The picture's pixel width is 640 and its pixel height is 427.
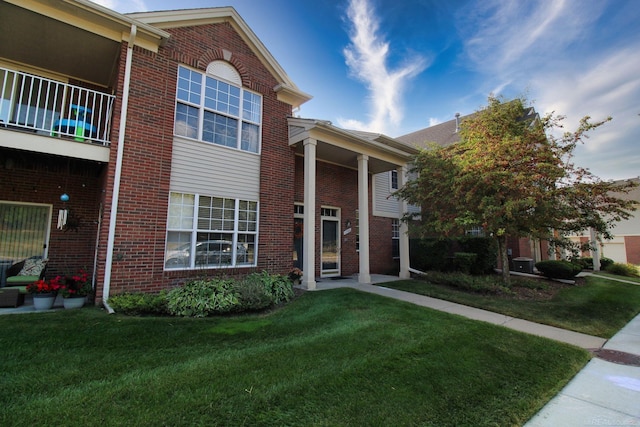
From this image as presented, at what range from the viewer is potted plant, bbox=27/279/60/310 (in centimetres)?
562

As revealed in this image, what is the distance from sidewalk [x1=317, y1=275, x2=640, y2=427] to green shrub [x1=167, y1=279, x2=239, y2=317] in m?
4.68

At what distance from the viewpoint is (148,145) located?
6633 mm

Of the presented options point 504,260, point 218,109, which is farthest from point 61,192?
point 504,260

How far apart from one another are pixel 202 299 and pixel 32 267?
4411mm

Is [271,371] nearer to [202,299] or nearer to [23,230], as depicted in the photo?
[202,299]

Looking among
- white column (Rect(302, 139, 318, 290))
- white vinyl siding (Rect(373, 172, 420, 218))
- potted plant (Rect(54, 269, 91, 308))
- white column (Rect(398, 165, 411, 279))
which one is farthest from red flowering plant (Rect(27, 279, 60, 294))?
white vinyl siding (Rect(373, 172, 420, 218))

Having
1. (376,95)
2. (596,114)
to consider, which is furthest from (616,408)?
(376,95)

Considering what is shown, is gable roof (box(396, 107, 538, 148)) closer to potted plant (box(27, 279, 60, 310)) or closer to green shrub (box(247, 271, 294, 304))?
green shrub (box(247, 271, 294, 304))

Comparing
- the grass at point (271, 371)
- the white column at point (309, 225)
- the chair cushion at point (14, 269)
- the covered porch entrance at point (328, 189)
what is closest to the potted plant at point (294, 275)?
the white column at point (309, 225)

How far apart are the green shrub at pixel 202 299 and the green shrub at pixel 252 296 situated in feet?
0.39

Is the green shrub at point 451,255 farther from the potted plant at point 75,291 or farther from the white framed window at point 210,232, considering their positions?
the potted plant at point 75,291

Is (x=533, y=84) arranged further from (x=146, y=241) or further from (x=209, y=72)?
(x=146, y=241)

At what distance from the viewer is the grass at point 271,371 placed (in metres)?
2.52

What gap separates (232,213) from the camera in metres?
7.84
